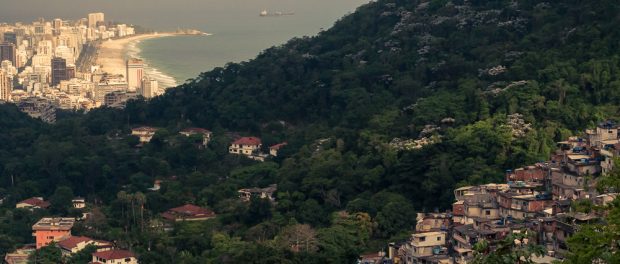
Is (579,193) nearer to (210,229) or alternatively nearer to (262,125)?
(210,229)

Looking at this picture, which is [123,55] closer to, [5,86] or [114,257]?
[5,86]

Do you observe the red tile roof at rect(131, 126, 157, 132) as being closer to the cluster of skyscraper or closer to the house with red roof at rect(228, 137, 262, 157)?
the house with red roof at rect(228, 137, 262, 157)

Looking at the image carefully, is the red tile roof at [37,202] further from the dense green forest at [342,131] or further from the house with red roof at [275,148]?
the house with red roof at [275,148]

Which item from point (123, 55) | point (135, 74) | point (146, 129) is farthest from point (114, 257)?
point (123, 55)

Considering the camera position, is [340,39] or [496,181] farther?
[340,39]

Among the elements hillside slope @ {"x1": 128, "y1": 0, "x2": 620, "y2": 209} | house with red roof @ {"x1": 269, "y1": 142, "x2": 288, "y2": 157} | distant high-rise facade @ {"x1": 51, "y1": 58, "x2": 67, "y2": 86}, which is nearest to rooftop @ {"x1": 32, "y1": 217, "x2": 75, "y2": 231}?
hillside slope @ {"x1": 128, "y1": 0, "x2": 620, "y2": 209}

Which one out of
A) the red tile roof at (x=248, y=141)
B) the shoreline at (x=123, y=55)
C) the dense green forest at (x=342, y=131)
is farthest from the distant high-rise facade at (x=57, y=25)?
the red tile roof at (x=248, y=141)

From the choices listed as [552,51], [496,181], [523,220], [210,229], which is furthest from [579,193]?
[552,51]
